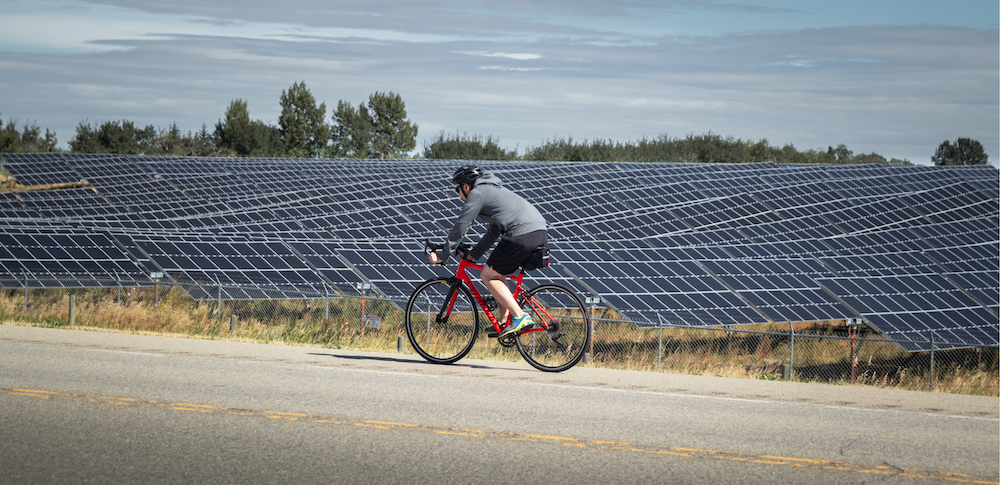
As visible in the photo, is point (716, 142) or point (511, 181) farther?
point (716, 142)

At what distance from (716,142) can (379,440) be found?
98.7 metres

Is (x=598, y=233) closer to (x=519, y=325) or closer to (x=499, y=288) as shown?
(x=519, y=325)

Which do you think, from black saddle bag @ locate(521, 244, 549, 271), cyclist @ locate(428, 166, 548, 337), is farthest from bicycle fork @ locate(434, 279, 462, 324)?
black saddle bag @ locate(521, 244, 549, 271)

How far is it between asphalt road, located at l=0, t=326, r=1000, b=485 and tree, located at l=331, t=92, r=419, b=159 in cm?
9763

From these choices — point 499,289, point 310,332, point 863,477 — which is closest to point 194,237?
point 310,332

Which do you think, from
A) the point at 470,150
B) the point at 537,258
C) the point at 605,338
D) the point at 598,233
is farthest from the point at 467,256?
the point at 470,150

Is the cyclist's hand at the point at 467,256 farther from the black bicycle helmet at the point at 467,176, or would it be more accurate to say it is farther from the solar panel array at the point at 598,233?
the solar panel array at the point at 598,233

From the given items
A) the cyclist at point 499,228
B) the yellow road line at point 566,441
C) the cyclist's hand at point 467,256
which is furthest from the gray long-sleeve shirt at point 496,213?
the yellow road line at point 566,441

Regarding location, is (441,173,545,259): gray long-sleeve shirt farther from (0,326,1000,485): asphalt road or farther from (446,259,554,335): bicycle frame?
(0,326,1000,485): asphalt road

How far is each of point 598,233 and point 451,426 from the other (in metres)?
35.2

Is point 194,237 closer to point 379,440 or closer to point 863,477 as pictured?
point 379,440

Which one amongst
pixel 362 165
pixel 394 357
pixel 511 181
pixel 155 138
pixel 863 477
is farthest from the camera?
pixel 155 138

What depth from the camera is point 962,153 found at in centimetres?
10912

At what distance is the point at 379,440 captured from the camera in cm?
714
